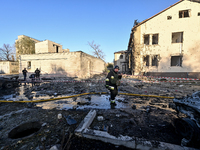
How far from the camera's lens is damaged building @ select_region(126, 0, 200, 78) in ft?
42.7

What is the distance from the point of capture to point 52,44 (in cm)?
2280

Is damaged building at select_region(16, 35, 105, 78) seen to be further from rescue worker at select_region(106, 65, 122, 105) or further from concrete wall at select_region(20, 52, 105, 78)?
rescue worker at select_region(106, 65, 122, 105)

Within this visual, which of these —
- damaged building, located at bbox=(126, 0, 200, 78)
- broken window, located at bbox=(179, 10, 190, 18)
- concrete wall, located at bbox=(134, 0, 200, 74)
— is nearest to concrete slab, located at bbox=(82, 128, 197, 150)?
damaged building, located at bbox=(126, 0, 200, 78)

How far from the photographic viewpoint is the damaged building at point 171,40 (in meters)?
13.0

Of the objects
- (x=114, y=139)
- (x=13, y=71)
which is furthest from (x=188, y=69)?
(x=13, y=71)

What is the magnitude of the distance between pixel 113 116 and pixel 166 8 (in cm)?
1740

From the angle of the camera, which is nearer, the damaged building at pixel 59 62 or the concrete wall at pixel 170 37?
the concrete wall at pixel 170 37

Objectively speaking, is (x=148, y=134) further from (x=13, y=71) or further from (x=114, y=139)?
(x=13, y=71)

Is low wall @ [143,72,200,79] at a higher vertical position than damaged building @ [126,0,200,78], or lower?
lower

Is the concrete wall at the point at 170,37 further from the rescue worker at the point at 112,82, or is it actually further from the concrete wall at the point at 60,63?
the rescue worker at the point at 112,82

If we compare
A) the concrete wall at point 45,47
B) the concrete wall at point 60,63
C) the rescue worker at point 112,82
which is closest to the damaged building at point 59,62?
the concrete wall at point 60,63

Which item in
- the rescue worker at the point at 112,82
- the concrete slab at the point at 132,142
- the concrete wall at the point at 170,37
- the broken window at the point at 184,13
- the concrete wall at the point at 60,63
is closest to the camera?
Answer: the concrete slab at the point at 132,142

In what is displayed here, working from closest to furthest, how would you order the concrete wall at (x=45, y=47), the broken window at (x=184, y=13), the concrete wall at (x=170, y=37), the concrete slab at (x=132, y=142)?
the concrete slab at (x=132, y=142) < the concrete wall at (x=170, y=37) < the broken window at (x=184, y=13) < the concrete wall at (x=45, y=47)

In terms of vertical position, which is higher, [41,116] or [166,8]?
[166,8]
